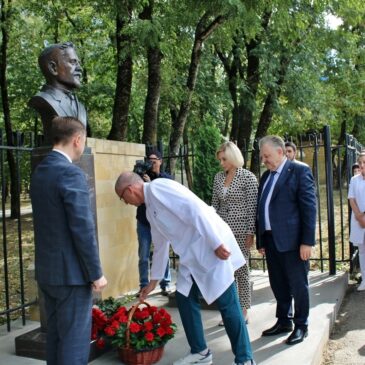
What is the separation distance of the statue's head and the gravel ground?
135 inches

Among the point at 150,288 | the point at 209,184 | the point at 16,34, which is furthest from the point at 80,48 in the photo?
the point at 150,288

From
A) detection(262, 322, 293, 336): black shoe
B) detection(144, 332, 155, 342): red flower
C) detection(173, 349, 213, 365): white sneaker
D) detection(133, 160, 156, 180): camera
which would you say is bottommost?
detection(262, 322, 293, 336): black shoe

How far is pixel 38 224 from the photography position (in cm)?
289

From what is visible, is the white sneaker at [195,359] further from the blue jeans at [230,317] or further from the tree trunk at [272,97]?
the tree trunk at [272,97]

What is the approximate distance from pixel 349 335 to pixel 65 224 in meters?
3.47

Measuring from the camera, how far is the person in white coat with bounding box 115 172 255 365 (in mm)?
3332

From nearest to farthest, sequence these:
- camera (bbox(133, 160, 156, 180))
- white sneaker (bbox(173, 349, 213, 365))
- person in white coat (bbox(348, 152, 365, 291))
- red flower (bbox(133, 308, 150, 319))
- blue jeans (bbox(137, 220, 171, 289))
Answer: white sneaker (bbox(173, 349, 213, 365)), red flower (bbox(133, 308, 150, 319)), camera (bbox(133, 160, 156, 180)), blue jeans (bbox(137, 220, 171, 289)), person in white coat (bbox(348, 152, 365, 291))

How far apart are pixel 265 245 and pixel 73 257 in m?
2.16

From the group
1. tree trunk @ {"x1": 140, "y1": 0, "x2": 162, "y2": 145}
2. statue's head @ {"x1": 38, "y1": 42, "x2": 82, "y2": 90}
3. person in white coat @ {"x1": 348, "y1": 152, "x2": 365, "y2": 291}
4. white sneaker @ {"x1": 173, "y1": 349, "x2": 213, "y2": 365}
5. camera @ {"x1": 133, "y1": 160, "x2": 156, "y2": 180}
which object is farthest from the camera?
tree trunk @ {"x1": 140, "y1": 0, "x2": 162, "y2": 145}

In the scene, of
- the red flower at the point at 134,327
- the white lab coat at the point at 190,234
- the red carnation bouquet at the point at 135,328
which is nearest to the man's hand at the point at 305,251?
the white lab coat at the point at 190,234

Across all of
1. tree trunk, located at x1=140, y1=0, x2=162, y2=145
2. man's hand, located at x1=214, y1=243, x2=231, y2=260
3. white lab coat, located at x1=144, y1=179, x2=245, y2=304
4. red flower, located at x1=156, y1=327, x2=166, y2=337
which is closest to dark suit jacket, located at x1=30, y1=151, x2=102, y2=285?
white lab coat, located at x1=144, y1=179, x2=245, y2=304

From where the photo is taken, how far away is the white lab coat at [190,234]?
10.9 ft

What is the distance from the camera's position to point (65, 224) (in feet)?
9.14

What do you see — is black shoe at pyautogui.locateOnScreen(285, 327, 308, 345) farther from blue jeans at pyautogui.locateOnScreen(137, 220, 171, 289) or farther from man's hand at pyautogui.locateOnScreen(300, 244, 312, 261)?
blue jeans at pyautogui.locateOnScreen(137, 220, 171, 289)
